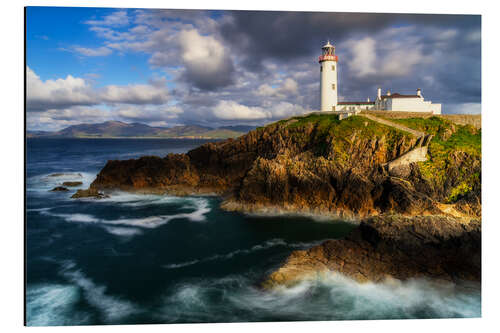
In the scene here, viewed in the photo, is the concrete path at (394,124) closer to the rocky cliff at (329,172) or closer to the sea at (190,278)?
the rocky cliff at (329,172)

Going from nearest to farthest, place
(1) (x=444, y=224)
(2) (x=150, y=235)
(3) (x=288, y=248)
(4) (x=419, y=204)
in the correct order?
(1) (x=444, y=224), (3) (x=288, y=248), (2) (x=150, y=235), (4) (x=419, y=204)

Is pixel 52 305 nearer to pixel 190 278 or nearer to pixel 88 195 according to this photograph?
pixel 190 278

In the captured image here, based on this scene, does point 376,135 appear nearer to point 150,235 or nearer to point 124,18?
point 150,235

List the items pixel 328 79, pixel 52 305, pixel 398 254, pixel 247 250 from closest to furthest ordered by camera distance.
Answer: pixel 52 305
pixel 398 254
pixel 247 250
pixel 328 79

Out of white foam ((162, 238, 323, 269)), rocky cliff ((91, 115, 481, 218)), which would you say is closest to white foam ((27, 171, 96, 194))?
rocky cliff ((91, 115, 481, 218))

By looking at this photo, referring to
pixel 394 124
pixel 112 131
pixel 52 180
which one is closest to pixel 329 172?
pixel 394 124

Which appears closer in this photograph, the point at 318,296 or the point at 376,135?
the point at 318,296

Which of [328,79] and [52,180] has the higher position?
[328,79]

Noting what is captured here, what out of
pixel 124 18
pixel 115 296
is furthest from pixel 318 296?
pixel 124 18
